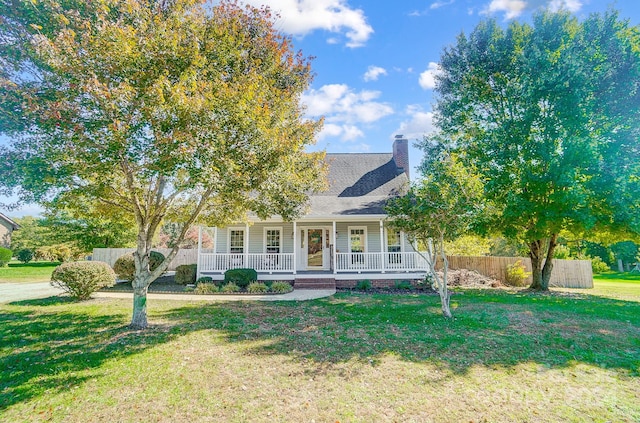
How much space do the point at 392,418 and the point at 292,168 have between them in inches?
226

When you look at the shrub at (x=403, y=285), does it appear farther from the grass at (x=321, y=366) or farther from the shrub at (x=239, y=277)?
the shrub at (x=239, y=277)

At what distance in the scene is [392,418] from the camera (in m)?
3.55

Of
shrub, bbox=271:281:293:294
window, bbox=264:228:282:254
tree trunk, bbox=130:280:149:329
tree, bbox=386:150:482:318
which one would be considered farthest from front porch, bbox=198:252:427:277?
tree trunk, bbox=130:280:149:329

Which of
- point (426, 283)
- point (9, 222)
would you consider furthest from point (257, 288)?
point (9, 222)

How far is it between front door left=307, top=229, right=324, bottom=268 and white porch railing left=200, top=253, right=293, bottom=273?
1853mm

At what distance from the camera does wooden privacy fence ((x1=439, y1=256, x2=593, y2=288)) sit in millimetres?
17375

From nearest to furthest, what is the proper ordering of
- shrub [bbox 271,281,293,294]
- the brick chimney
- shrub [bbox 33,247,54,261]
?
shrub [bbox 271,281,293,294] < the brick chimney < shrub [bbox 33,247,54,261]

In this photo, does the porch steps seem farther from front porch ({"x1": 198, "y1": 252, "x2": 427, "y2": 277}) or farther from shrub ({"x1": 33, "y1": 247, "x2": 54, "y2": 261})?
shrub ({"x1": 33, "y1": 247, "x2": 54, "y2": 261})

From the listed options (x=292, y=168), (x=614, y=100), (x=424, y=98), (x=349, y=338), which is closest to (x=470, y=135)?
(x=424, y=98)

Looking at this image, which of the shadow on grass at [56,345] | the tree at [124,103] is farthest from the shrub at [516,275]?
the shadow on grass at [56,345]

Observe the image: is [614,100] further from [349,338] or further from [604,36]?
[349,338]

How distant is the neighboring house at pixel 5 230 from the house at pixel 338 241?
27.6m

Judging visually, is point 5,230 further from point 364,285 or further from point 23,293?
point 364,285

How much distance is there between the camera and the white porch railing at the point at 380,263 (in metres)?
14.4
